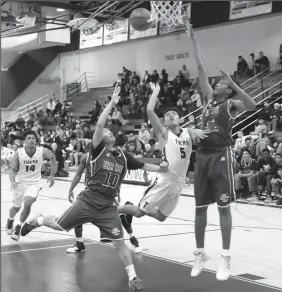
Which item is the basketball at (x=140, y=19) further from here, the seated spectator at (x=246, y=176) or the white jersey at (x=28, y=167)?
the white jersey at (x=28, y=167)

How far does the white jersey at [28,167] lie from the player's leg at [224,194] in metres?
3.49

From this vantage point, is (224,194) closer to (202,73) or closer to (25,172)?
(202,73)

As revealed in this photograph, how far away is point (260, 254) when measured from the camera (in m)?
6.76

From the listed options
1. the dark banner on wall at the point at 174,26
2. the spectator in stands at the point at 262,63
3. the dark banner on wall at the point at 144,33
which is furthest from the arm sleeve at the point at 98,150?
the dark banner on wall at the point at 144,33

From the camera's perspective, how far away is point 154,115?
5473 mm

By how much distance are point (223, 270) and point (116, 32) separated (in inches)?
879

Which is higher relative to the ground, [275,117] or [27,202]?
[275,117]

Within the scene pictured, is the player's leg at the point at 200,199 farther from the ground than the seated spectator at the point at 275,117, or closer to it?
closer to it

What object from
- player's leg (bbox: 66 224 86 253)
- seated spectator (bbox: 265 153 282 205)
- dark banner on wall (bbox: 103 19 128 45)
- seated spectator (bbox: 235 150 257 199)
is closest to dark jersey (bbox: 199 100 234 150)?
player's leg (bbox: 66 224 86 253)

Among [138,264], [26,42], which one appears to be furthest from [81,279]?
[26,42]

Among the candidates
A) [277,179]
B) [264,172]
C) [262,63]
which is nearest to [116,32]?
[262,63]

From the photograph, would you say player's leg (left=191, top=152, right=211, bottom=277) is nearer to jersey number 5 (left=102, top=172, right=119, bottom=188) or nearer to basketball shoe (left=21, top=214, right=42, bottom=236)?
jersey number 5 (left=102, top=172, right=119, bottom=188)

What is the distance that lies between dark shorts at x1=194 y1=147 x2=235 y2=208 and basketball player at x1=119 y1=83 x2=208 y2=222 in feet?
2.30

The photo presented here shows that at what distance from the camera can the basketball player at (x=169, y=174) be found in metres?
5.91
